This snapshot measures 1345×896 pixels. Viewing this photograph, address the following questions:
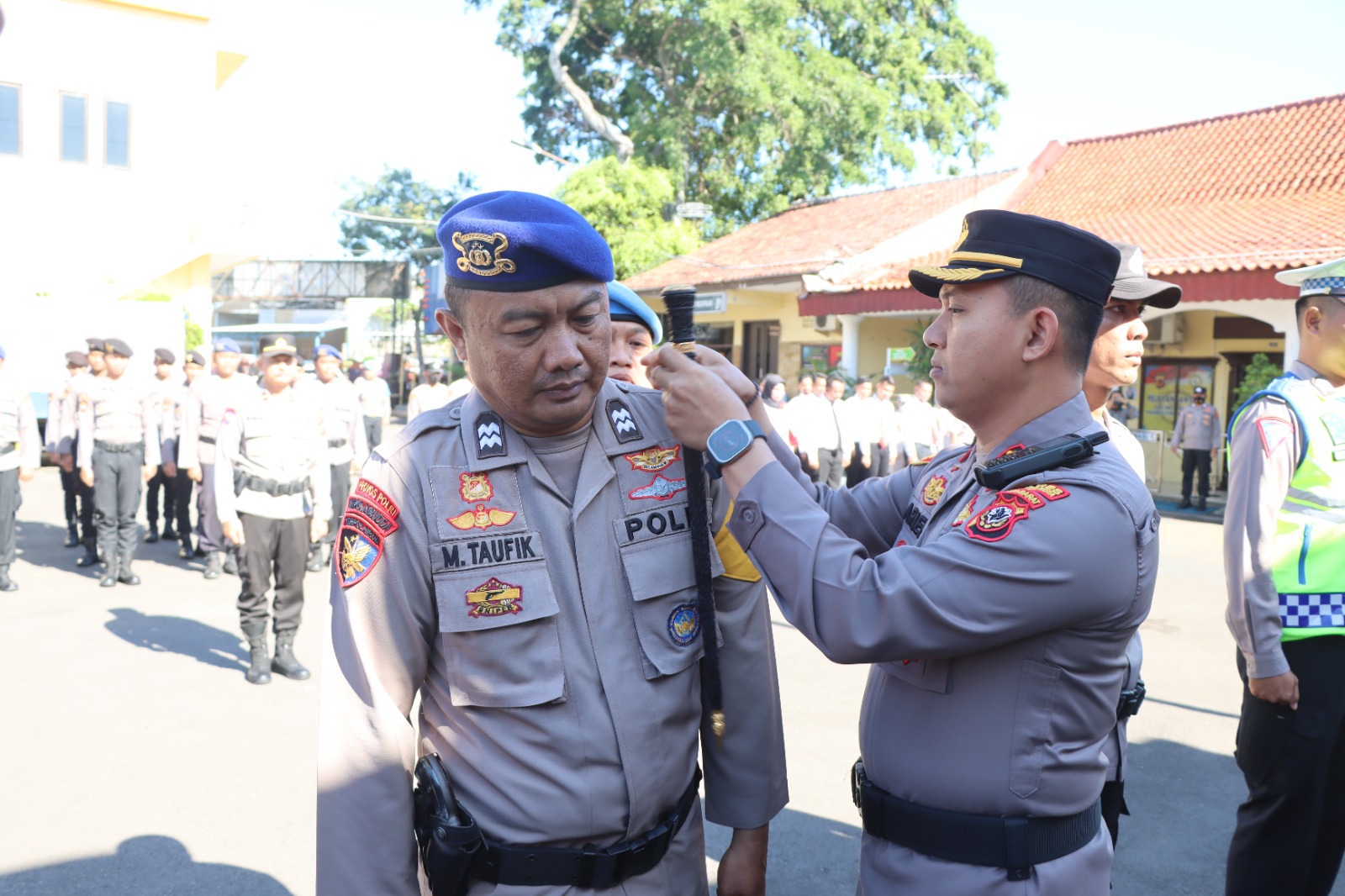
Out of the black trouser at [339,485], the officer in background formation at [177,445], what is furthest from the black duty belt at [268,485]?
the officer in background formation at [177,445]

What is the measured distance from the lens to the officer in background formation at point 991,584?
1.62m

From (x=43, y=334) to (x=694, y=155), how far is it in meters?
17.6

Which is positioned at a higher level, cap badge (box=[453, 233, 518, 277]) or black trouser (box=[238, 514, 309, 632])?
cap badge (box=[453, 233, 518, 277])

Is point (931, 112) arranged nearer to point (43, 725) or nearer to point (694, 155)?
point (694, 155)

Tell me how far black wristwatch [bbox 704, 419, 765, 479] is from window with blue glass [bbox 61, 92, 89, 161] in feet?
78.7

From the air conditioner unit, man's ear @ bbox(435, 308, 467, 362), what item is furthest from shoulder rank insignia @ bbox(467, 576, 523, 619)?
the air conditioner unit

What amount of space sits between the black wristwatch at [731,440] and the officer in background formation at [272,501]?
16.1 feet

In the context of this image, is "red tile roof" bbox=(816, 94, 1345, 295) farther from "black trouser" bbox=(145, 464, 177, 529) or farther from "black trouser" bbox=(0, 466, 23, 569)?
"black trouser" bbox=(0, 466, 23, 569)

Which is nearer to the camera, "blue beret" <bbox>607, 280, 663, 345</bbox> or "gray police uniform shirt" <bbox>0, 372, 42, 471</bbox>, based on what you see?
"blue beret" <bbox>607, 280, 663, 345</bbox>

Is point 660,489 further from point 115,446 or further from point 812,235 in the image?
point 812,235

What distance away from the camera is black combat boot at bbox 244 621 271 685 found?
5992 mm


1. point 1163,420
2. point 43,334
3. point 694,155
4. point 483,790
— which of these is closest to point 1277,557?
point 483,790

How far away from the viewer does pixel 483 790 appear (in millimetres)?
1777

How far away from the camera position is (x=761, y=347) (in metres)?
23.3
